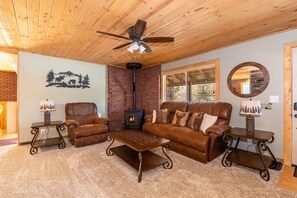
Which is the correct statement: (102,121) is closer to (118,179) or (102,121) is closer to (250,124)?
(118,179)

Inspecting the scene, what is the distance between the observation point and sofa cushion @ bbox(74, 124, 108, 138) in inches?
140

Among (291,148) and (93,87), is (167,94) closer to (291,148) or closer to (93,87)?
(93,87)

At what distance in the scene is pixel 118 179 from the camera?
2.20 metres

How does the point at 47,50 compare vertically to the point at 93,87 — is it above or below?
above

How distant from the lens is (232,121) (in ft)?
11.1

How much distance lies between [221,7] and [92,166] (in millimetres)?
3186

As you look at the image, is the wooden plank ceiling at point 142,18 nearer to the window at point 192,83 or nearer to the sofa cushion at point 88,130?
the window at point 192,83

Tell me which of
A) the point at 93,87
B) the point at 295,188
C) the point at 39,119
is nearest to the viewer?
the point at 295,188

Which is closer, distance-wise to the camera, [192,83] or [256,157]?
[256,157]

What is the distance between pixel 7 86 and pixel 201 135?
8.63 m

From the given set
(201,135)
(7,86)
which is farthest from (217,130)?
(7,86)

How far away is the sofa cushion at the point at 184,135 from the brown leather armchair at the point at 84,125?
1367mm

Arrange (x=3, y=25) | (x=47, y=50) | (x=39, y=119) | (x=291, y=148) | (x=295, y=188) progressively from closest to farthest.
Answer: (x=295, y=188)
(x=3, y=25)
(x=291, y=148)
(x=47, y=50)
(x=39, y=119)

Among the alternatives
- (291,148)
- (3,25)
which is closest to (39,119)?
(3,25)
